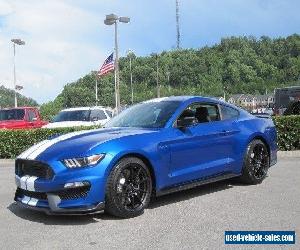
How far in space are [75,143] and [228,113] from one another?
114 inches

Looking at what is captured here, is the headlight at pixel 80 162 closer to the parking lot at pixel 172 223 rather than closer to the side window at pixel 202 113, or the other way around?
the parking lot at pixel 172 223

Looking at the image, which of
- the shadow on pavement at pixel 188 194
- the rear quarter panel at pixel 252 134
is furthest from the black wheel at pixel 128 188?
the rear quarter panel at pixel 252 134

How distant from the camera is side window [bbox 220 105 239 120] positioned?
7916 millimetres

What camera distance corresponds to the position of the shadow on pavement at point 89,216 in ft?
20.3

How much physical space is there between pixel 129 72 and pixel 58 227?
11522 centimetres

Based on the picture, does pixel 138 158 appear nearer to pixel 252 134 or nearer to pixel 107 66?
pixel 252 134

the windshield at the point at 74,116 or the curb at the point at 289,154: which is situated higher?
the windshield at the point at 74,116

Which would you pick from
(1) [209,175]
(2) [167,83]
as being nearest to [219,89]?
(2) [167,83]

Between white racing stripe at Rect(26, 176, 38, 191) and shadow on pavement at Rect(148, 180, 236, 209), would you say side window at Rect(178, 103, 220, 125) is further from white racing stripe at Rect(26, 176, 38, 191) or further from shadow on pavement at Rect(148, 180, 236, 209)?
white racing stripe at Rect(26, 176, 38, 191)

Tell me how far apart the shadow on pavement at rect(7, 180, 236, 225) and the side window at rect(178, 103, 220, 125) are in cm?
115

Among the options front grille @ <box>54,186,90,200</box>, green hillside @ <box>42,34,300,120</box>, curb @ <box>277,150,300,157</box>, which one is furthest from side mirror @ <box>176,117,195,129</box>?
green hillside @ <box>42,34,300,120</box>

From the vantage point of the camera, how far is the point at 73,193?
5.84 meters

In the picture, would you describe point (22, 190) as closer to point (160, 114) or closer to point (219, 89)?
point (160, 114)

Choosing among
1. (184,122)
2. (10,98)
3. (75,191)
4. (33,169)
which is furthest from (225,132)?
(10,98)
